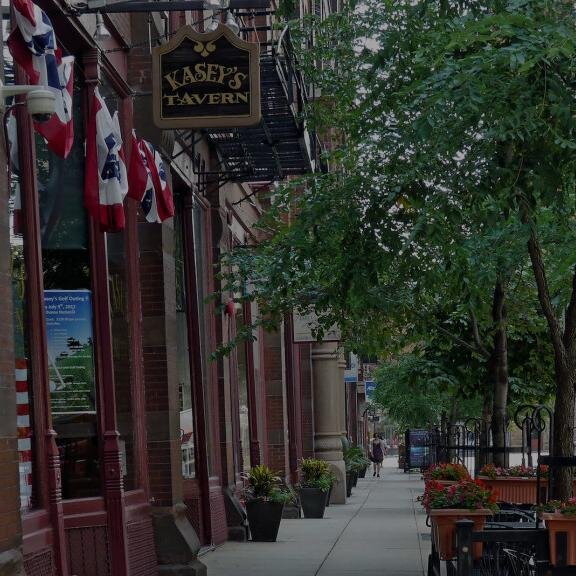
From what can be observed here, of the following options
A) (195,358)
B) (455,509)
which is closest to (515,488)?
(195,358)

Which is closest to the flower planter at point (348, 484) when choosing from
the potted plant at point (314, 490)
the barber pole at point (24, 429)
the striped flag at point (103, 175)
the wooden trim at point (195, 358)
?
the potted plant at point (314, 490)

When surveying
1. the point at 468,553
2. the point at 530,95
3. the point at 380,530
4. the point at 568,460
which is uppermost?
the point at 530,95

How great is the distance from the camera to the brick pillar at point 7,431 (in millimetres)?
7684

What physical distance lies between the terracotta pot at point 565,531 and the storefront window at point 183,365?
8417mm

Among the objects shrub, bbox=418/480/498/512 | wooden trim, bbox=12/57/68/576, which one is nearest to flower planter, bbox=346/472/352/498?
shrub, bbox=418/480/498/512

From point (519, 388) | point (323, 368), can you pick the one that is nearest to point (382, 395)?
point (323, 368)

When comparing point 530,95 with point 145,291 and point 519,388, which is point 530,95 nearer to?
point 145,291

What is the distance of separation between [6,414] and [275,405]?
18.9m

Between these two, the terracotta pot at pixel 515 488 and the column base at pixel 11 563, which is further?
the terracotta pot at pixel 515 488

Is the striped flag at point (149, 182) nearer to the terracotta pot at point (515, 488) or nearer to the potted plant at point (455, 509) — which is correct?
the potted plant at point (455, 509)

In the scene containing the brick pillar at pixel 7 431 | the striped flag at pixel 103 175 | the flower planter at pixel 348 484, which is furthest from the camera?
the flower planter at pixel 348 484

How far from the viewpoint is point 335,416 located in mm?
33094

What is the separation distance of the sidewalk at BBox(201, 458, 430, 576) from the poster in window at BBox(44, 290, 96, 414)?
3963 millimetres

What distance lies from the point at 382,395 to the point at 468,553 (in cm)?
4491
